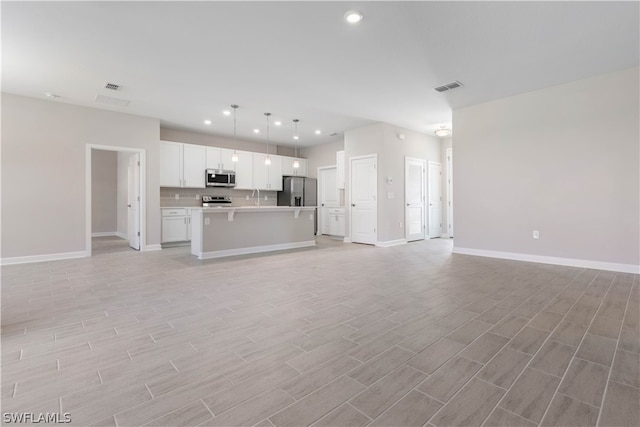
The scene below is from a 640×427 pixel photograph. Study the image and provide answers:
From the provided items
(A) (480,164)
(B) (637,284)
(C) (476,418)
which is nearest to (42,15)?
(C) (476,418)

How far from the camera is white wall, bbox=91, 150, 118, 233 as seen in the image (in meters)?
8.89

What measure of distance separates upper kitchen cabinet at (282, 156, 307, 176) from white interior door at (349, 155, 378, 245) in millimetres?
2447

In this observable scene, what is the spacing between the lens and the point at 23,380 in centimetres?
158

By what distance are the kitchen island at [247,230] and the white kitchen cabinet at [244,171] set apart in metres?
2.27

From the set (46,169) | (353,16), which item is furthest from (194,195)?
(353,16)

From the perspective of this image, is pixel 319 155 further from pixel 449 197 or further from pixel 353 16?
pixel 353 16

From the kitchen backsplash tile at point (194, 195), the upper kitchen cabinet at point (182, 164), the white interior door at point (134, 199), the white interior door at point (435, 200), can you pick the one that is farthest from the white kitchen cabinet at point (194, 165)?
the white interior door at point (435, 200)

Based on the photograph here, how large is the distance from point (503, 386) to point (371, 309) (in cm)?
123

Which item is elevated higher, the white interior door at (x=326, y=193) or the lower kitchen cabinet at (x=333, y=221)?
the white interior door at (x=326, y=193)

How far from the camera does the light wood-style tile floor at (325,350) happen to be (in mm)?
1365

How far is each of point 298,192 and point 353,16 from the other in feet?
19.9

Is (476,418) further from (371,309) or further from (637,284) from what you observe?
(637,284)

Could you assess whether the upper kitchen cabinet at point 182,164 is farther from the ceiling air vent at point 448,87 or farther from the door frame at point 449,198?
the door frame at point 449,198

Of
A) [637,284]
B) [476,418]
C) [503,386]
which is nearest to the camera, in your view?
[476,418]
